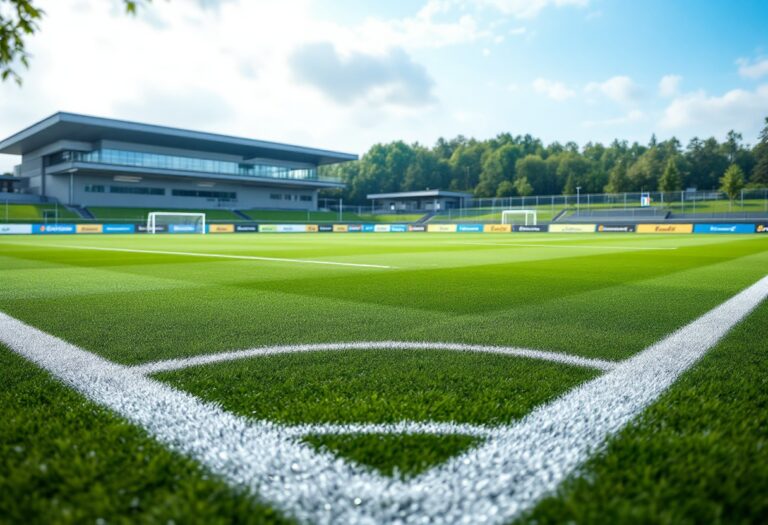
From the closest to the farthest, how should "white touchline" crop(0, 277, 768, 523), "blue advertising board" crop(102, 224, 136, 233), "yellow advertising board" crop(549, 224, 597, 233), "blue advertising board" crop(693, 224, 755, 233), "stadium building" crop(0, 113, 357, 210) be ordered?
1. "white touchline" crop(0, 277, 768, 523)
2. "blue advertising board" crop(693, 224, 755, 233)
3. "blue advertising board" crop(102, 224, 136, 233)
4. "yellow advertising board" crop(549, 224, 597, 233)
5. "stadium building" crop(0, 113, 357, 210)

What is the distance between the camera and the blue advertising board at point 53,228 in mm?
37000

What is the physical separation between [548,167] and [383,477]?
344ft

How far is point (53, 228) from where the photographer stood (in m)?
A: 38.2

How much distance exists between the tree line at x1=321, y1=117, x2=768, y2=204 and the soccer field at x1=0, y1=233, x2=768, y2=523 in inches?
3001

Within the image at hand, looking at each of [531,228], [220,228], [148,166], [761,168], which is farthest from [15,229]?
[761,168]

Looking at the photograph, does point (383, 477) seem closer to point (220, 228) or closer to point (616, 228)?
point (616, 228)

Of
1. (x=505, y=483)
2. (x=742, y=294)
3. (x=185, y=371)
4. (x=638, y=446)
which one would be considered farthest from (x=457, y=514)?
(x=742, y=294)

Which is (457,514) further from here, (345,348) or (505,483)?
(345,348)

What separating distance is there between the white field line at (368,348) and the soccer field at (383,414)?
2 cm

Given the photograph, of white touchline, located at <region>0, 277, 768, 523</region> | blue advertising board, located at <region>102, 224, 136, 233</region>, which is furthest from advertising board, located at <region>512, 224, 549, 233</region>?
white touchline, located at <region>0, 277, 768, 523</region>

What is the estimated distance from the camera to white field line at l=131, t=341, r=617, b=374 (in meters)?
2.79

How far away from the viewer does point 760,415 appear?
1.99 metres

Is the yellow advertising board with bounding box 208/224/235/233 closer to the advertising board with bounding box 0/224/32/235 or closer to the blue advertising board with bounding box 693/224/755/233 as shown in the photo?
the advertising board with bounding box 0/224/32/235

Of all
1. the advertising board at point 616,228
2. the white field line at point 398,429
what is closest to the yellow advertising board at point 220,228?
the advertising board at point 616,228
